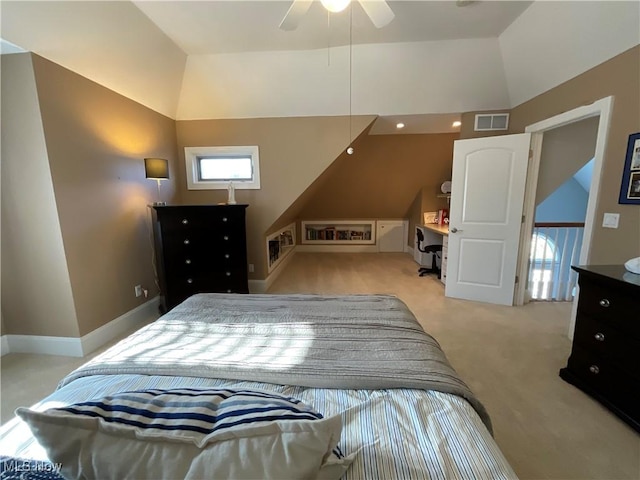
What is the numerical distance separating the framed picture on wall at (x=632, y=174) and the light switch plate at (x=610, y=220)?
0.43 feet

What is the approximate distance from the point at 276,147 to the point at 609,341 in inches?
141

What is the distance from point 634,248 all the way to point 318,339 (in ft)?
8.31

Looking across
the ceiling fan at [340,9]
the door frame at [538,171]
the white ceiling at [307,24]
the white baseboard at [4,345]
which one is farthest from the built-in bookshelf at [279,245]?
the door frame at [538,171]

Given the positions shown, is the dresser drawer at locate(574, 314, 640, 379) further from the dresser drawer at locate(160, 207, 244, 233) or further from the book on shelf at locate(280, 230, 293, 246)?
the book on shelf at locate(280, 230, 293, 246)

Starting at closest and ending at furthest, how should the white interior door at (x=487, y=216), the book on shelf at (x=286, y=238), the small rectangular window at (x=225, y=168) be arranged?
1. the white interior door at (x=487, y=216)
2. the small rectangular window at (x=225, y=168)
3. the book on shelf at (x=286, y=238)

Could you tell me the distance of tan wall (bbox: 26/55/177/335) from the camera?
86.6 inches

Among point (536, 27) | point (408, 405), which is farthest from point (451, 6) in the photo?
point (408, 405)

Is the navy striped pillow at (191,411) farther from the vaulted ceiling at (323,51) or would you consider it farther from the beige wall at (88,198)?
the vaulted ceiling at (323,51)

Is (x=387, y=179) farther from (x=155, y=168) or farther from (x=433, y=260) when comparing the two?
(x=155, y=168)

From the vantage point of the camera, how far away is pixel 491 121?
3.58m

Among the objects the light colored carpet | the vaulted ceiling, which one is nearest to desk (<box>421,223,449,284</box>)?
the light colored carpet

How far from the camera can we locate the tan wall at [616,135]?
2.11m

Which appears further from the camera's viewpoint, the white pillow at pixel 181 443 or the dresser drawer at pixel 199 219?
the dresser drawer at pixel 199 219

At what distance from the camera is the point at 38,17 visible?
1.89 meters
